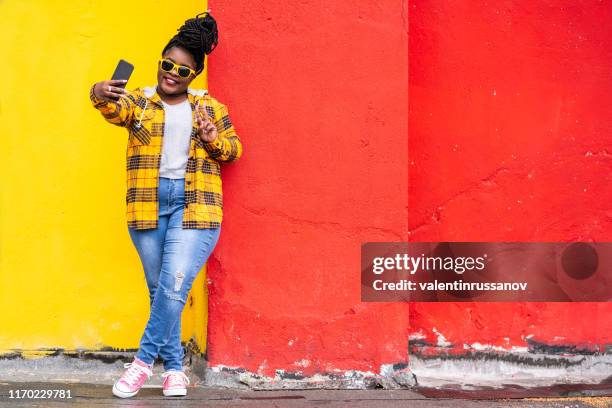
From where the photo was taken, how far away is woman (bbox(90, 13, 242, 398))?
154 inches

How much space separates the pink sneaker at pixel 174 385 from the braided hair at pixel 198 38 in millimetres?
1535

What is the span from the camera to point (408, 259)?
4535 millimetres

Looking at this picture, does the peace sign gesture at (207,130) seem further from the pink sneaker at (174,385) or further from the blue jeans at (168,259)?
the pink sneaker at (174,385)

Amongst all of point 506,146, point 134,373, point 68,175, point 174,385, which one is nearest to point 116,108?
point 68,175

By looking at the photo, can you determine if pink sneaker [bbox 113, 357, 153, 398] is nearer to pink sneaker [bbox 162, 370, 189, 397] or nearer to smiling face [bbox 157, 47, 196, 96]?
pink sneaker [bbox 162, 370, 189, 397]

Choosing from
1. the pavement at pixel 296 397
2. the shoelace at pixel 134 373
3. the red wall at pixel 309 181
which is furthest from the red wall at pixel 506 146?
the shoelace at pixel 134 373

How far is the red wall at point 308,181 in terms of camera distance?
4.26 m

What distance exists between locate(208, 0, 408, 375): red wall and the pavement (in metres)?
0.18

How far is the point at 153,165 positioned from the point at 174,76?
0.45 m

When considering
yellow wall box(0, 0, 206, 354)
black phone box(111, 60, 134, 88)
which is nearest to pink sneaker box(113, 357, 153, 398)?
yellow wall box(0, 0, 206, 354)

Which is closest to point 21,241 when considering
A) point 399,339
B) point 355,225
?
point 355,225

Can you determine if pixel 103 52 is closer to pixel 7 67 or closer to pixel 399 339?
pixel 7 67

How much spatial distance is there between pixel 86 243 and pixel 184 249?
964 millimetres

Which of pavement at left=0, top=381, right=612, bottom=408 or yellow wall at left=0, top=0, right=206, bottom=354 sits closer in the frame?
pavement at left=0, top=381, right=612, bottom=408
